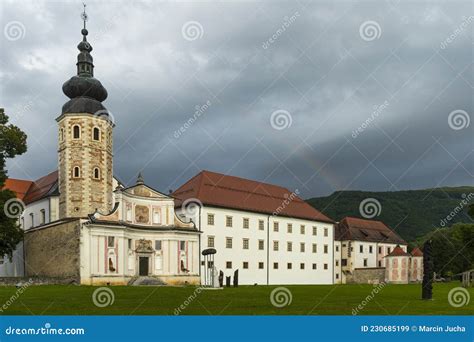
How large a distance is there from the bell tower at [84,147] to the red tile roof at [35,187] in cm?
557

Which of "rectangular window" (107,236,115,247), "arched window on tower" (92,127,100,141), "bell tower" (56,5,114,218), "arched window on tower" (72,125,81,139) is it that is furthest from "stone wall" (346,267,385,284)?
"arched window on tower" (72,125,81,139)

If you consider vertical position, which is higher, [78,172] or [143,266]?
[78,172]

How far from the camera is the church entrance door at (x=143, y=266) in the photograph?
145ft

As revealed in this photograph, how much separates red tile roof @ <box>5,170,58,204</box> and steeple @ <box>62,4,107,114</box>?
9170mm

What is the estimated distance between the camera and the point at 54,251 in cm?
4262

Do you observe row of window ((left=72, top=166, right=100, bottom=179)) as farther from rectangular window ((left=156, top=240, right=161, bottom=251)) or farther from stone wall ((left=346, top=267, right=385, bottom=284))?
stone wall ((left=346, top=267, right=385, bottom=284))

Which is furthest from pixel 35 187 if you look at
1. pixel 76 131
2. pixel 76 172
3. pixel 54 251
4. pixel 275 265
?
pixel 275 265

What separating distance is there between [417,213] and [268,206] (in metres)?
96.8

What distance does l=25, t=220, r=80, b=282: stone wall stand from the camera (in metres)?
40.3

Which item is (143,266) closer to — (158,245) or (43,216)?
(158,245)

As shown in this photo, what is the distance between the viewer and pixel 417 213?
14062 cm

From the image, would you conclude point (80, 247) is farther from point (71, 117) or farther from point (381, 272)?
point (381, 272)

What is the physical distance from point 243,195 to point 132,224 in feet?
46.0

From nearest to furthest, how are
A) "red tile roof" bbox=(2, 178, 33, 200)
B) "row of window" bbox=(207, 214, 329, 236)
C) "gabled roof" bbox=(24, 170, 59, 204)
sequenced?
"row of window" bbox=(207, 214, 329, 236)
"gabled roof" bbox=(24, 170, 59, 204)
"red tile roof" bbox=(2, 178, 33, 200)
